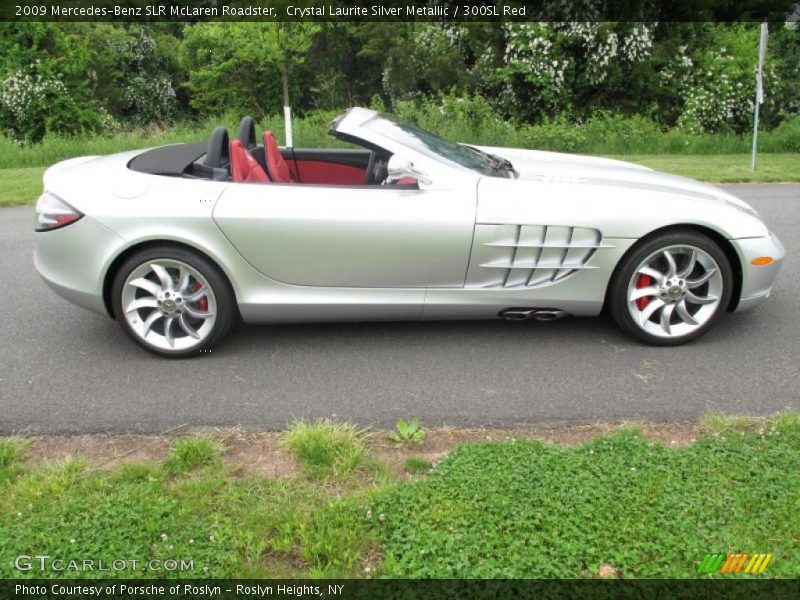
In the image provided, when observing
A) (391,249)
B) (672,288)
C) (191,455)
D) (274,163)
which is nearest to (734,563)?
(672,288)

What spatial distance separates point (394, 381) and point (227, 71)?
3296 cm

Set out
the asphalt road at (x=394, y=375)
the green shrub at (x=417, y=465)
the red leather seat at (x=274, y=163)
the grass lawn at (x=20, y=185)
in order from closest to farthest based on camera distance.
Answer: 1. the green shrub at (x=417, y=465)
2. the asphalt road at (x=394, y=375)
3. the red leather seat at (x=274, y=163)
4. the grass lawn at (x=20, y=185)

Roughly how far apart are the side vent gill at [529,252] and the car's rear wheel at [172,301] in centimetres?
142

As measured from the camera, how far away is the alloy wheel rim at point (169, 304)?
13.7 feet

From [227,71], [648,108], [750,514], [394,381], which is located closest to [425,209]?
[394,381]

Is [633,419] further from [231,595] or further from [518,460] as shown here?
[231,595]

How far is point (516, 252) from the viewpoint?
414 centimetres

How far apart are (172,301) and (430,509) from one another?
2137 mm

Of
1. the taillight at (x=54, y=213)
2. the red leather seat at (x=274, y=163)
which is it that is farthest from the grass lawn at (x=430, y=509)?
the red leather seat at (x=274, y=163)

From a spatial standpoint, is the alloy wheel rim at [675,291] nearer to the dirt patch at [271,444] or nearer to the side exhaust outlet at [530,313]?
the side exhaust outlet at [530,313]

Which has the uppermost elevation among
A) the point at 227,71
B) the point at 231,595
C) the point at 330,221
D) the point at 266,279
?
the point at 227,71

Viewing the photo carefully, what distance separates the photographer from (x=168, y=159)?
183 inches

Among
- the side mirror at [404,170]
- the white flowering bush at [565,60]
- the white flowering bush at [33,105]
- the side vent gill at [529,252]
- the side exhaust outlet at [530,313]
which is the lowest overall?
the side exhaust outlet at [530,313]

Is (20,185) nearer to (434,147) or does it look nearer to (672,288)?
(434,147)
